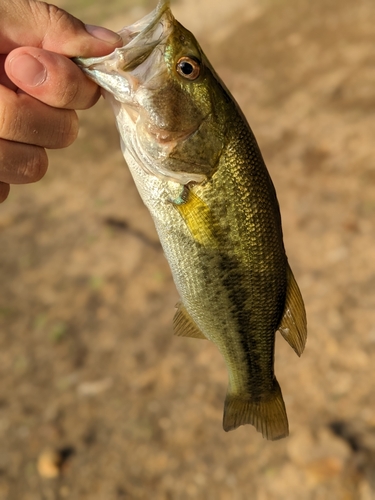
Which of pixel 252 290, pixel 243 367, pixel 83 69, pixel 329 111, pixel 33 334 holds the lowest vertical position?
pixel 33 334

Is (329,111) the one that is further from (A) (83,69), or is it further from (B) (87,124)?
(A) (83,69)

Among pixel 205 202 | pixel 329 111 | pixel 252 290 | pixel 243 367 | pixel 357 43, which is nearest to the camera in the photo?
pixel 205 202

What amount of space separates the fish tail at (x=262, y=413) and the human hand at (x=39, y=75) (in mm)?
1505

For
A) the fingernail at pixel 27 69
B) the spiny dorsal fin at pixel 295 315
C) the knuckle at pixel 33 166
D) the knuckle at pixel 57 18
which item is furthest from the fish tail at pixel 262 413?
the knuckle at pixel 57 18

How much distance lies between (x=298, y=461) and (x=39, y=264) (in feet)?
14.1

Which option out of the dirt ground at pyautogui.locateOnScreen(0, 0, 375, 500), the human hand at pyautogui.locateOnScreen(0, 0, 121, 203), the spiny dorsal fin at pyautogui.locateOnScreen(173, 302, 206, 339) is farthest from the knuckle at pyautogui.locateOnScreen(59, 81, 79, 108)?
the dirt ground at pyautogui.locateOnScreen(0, 0, 375, 500)

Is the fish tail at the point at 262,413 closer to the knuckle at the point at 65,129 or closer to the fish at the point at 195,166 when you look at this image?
the fish at the point at 195,166

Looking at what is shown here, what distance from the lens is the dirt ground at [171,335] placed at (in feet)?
14.0

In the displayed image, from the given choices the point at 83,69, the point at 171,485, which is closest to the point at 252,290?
the point at 83,69

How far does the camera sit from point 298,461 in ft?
13.4

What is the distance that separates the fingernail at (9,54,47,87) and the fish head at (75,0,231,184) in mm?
178

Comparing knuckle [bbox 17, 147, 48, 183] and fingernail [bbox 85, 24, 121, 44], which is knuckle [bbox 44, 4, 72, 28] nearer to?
fingernail [bbox 85, 24, 121, 44]

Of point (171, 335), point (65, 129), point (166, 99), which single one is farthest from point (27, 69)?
point (171, 335)

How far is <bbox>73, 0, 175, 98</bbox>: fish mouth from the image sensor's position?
189 cm
